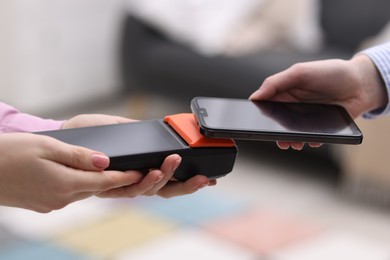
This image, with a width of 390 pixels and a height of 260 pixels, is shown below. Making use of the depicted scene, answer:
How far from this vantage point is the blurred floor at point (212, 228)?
165 cm

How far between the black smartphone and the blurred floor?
0.73 meters

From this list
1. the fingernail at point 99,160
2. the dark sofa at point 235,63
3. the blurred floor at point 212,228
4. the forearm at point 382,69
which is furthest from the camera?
the dark sofa at point 235,63

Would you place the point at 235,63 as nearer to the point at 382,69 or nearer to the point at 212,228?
the point at 212,228

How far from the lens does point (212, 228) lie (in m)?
1.78

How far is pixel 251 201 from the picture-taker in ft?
7.32

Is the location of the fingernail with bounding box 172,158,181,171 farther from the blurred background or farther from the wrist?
the blurred background

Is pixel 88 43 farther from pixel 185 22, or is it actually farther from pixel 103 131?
pixel 103 131

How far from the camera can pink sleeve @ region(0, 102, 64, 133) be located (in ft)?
3.14

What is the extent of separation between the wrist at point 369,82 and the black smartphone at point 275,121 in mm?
105

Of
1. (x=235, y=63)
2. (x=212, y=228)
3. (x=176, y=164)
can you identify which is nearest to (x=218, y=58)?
(x=235, y=63)

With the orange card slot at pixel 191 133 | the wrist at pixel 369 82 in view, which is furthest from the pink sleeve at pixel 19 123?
the wrist at pixel 369 82

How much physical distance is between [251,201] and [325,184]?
35 centimetres

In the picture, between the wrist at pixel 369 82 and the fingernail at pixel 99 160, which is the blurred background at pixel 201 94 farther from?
A: the fingernail at pixel 99 160

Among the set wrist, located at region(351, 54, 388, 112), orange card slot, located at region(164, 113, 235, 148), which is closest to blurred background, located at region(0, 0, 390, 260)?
wrist, located at region(351, 54, 388, 112)
